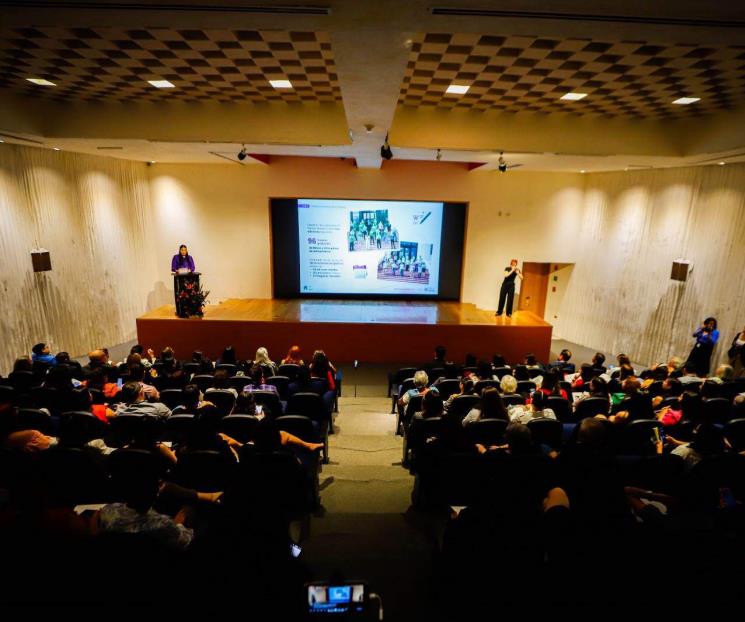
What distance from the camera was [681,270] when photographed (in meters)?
8.38

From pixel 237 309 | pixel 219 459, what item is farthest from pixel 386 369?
pixel 219 459

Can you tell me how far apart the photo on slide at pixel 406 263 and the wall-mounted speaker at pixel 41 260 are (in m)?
6.93

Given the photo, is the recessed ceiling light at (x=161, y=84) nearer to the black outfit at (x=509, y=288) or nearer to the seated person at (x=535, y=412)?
the seated person at (x=535, y=412)

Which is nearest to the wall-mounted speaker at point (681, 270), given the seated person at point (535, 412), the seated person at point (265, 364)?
the seated person at point (535, 412)

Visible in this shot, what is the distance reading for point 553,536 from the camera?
7.13ft

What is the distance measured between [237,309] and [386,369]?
3750 millimetres

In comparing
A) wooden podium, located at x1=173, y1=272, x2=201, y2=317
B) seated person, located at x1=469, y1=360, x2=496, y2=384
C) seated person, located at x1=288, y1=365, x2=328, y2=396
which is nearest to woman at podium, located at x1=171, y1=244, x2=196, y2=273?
wooden podium, located at x1=173, y1=272, x2=201, y2=317

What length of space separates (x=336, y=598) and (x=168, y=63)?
5.65m

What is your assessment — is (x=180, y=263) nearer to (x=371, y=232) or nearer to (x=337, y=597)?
(x=371, y=232)

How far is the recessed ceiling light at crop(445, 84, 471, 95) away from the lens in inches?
222

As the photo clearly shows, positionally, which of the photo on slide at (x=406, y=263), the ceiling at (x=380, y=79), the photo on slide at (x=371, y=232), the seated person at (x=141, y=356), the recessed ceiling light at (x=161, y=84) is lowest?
the seated person at (x=141, y=356)

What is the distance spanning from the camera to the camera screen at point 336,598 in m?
1.68

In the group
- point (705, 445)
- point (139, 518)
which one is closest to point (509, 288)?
point (705, 445)

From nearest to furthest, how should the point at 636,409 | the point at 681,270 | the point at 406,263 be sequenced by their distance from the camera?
the point at 636,409 < the point at 681,270 < the point at 406,263
